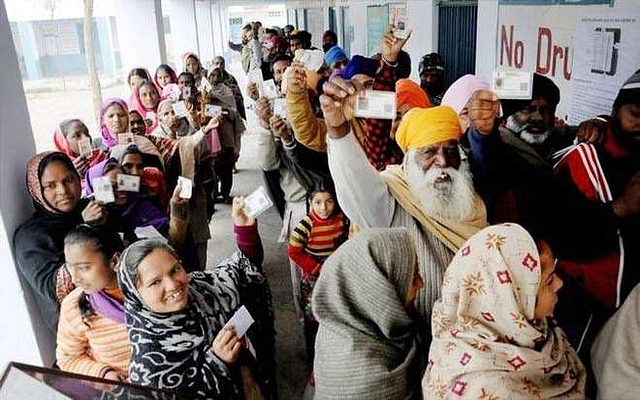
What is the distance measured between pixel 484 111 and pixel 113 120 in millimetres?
2453

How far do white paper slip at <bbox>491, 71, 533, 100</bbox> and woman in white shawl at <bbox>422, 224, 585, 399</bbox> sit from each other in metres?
1.04

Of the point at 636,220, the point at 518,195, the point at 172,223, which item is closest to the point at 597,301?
the point at 636,220

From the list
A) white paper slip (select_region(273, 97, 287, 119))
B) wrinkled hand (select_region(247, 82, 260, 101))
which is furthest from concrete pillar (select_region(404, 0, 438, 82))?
white paper slip (select_region(273, 97, 287, 119))

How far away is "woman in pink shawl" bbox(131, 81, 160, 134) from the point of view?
4.43 m

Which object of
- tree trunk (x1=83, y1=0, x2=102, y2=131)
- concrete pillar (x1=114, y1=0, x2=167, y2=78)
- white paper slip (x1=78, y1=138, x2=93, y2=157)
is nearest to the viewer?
white paper slip (x1=78, y1=138, x2=93, y2=157)

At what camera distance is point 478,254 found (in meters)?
1.43

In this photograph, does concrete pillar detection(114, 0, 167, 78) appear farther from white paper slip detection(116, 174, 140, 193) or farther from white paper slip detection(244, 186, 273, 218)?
white paper slip detection(244, 186, 273, 218)

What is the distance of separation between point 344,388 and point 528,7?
3.21 m

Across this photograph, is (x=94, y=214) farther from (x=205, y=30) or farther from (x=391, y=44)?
(x=205, y=30)

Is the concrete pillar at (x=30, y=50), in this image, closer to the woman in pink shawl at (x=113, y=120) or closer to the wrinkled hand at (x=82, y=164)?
the woman in pink shawl at (x=113, y=120)

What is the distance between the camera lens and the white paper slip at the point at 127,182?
2779mm

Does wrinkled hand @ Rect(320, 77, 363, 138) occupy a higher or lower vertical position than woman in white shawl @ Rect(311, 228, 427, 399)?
higher

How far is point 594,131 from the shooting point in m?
2.33

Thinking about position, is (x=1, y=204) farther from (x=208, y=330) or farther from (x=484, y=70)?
(x=484, y=70)
